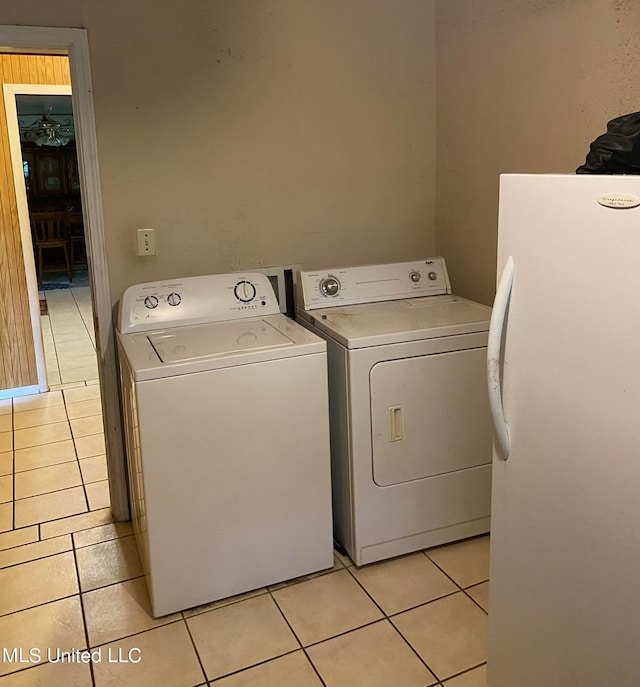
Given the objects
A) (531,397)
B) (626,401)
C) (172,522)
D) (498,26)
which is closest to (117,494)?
(172,522)

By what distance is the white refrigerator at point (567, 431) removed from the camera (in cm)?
127

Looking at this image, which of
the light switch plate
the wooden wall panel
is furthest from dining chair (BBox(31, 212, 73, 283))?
the light switch plate

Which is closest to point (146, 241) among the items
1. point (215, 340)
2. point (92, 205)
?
point (92, 205)

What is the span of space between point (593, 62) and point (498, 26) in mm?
518

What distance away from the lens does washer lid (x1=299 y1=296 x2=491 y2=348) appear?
228 centimetres

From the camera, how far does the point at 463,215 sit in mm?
2891

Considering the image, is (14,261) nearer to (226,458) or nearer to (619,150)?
(226,458)

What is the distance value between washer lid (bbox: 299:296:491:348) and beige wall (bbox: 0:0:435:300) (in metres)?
0.38

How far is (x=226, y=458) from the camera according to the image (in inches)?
84.4

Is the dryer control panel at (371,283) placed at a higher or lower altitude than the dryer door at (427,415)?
higher

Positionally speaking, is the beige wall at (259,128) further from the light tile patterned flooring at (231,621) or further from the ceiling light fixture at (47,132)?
the ceiling light fixture at (47,132)

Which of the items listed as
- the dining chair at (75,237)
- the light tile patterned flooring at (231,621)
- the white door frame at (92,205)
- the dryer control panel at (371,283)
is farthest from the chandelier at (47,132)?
the dryer control panel at (371,283)

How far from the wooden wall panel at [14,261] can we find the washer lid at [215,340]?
2209mm

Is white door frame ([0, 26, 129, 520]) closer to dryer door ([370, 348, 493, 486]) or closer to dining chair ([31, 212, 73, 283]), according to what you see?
dryer door ([370, 348, 493, 486])
